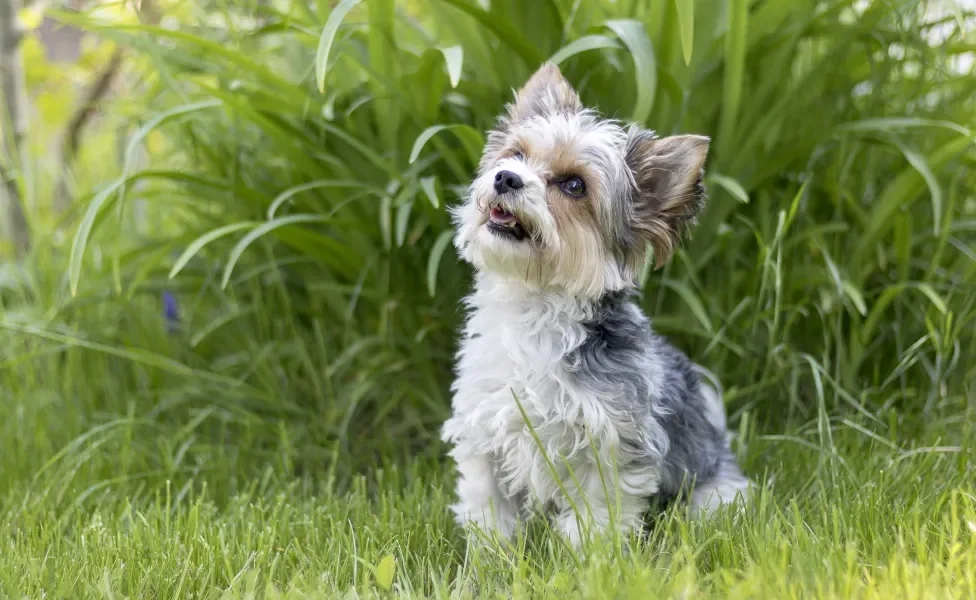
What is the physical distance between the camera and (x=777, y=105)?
340 centimetres

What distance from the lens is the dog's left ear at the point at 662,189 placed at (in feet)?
8.23

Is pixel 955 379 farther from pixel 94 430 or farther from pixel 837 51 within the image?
pixel 94 430

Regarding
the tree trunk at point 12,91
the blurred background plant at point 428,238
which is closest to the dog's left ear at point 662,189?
the blurred background plant at point 428,238

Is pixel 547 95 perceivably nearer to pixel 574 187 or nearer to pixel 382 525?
pixel 574 187

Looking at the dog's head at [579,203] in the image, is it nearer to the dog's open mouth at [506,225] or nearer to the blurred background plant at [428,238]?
the dog's open mouth at [506,225]

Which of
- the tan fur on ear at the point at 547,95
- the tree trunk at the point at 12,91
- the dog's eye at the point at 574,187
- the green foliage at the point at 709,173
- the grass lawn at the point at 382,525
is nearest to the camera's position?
the grass lawn at the point at 382,525

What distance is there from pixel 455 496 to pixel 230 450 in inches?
42.1

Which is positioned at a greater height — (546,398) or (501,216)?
(501,216)

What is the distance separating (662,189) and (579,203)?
0.28 metres

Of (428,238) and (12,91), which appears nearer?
(428,238)

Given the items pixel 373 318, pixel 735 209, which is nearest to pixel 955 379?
pixel 735 209

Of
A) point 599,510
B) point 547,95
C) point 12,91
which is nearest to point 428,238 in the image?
point 547,95

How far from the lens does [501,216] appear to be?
2537 millimetres

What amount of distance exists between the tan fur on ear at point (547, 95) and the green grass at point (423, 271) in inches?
10.8
